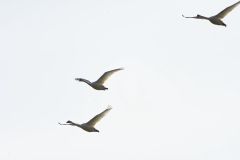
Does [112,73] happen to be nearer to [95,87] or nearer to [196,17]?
[95,87]

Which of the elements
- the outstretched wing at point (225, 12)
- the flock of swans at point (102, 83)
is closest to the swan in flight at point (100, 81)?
the flock of swans at point (102, 83)

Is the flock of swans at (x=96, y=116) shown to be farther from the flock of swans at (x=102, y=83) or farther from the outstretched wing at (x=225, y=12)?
the outstretched wing at (x=225, y=12)

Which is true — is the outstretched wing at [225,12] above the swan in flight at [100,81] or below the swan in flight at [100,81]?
above

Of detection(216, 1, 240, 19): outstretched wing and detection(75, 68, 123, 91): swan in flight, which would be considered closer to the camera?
detection(216, 1, 240, 19): outstretched wing

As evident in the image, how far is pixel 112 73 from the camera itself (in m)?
65.8

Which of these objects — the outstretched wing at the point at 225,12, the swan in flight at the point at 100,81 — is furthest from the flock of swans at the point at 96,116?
the outstretched wing at the point at 225,12

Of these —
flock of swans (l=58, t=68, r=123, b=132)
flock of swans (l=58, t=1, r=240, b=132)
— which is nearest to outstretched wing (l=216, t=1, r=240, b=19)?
flock of swans (l=58, t=1, r=240, b=132)

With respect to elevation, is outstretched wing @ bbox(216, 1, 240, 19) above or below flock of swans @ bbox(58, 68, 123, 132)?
above

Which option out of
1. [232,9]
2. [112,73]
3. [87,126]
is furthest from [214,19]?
[87,126]

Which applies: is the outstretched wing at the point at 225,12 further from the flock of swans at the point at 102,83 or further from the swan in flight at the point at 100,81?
the swan in flight at the point at 100,81

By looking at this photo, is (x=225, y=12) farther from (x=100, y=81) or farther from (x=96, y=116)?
(x=96, y=116)

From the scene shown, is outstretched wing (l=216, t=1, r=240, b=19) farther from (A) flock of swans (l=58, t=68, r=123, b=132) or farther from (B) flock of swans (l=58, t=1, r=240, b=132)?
(A) flock of swans (l=58, t=68, r=123, b=132)

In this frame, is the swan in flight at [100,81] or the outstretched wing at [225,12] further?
the swan in flight at [100,81]

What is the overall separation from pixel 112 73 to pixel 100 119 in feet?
13.8
